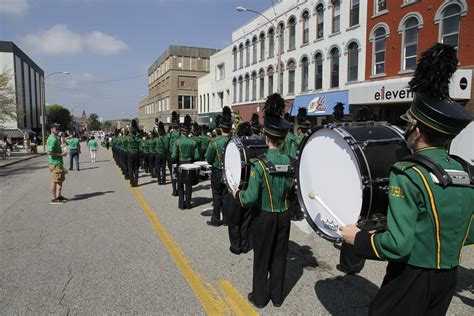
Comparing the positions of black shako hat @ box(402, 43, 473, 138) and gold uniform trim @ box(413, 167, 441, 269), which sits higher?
black shako hat @ box(402, 43, 473, 138)

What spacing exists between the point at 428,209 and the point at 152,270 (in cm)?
364

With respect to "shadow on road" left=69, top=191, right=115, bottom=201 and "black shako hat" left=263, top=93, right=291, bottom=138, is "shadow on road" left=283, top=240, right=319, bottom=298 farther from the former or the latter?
"shadow on road" left=69, top=191, right=115, bottom=201

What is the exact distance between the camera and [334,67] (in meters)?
22.5

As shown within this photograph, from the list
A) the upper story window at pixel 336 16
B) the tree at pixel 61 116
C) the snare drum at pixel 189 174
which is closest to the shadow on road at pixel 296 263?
the snare drum at pixel 189 174

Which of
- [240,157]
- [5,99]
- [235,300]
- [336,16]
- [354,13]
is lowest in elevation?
[235,300]

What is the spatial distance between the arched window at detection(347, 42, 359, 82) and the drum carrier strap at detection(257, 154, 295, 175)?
61.7 ft

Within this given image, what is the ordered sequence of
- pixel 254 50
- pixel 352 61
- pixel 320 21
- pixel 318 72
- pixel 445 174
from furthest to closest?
1. pixel 254 50
2. pixel 318 72
3. pixel 320 21
4. pixel 352 61
5. pixel 445 174

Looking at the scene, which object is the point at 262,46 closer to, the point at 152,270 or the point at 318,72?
the point at 318,72

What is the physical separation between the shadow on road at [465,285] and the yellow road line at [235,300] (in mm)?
2233

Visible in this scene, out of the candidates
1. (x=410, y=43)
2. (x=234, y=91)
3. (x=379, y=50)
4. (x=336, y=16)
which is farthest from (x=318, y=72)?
(x=234, y=91)

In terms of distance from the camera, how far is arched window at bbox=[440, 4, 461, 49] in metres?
15.1

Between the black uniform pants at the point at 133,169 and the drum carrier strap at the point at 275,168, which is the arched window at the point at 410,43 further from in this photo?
the drum carrier strap at the point at 275,168

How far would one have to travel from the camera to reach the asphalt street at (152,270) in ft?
12.1

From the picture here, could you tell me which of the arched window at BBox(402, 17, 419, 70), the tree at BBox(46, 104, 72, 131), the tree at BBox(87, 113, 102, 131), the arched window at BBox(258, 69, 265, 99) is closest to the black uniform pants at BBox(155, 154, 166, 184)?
the arched window at BBox(402, 17, 419, 70)
